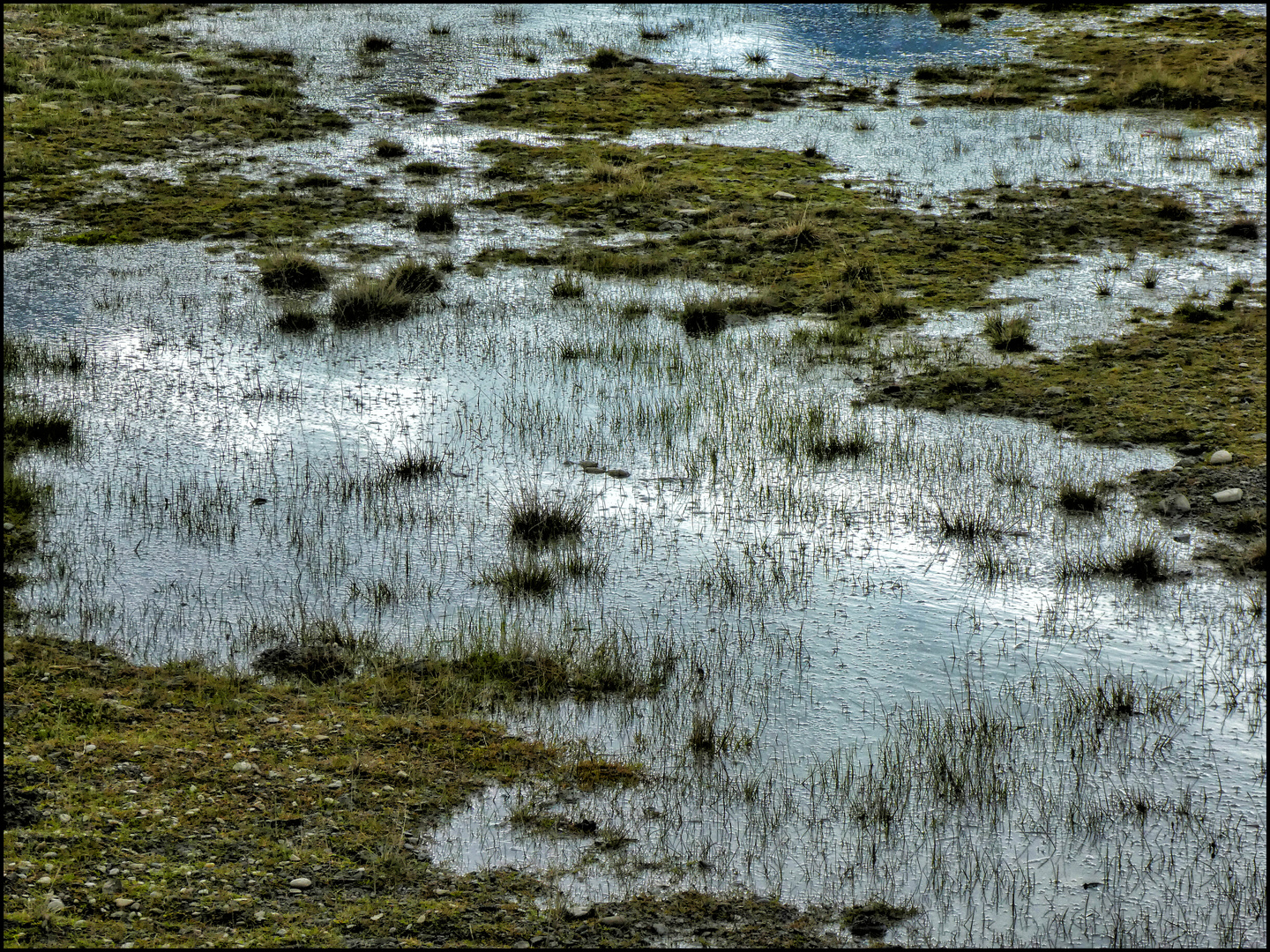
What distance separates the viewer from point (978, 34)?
929 inches

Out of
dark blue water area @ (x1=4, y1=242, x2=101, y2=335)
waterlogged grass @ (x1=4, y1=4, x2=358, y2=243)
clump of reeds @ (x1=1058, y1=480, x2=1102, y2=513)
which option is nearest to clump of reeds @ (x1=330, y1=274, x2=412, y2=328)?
dark blue water area @ (x1=4, y1=242, x2=101, y2=335)

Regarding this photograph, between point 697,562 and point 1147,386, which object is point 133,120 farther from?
point 1147,386

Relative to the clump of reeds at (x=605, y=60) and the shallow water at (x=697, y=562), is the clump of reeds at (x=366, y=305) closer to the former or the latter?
the shallow water at (x=697, y=562)

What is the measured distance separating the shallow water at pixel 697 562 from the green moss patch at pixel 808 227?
24.3 inches

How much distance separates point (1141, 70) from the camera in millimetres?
20000

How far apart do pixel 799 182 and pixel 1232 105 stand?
7.25 m

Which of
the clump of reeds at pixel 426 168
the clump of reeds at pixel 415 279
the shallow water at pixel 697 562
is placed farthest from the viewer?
the clump of reeds at pixel 426 168

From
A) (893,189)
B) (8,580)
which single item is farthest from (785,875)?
(893,189)

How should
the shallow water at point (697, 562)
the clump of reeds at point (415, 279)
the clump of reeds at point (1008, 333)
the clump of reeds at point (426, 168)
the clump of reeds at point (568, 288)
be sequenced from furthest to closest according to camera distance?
the clump of reeds at point (426, 168)
the clump of reeds at point (568, 288)
the clump of reeds at point (415, 279)
the clump of reeds at point (1008, 333)
the shallow water at point (697, 562)

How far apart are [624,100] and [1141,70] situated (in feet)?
26.7

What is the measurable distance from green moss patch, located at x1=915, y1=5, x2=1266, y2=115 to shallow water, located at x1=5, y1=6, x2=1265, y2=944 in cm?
675

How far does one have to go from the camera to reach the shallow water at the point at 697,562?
494 cm

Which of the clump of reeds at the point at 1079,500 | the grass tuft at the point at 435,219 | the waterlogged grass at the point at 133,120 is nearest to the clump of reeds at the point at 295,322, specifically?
the waterlogged grass at the point at 133,120

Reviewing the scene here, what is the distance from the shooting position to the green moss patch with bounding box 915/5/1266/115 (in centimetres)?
A: 1877
